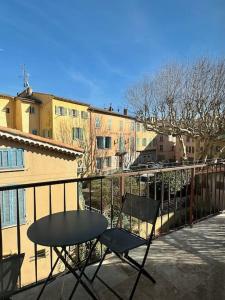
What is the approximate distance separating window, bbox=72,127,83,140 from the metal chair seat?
54.0ft

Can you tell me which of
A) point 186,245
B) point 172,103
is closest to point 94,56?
point 172,103

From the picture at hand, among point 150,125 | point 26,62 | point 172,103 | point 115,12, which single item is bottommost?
point 150,125

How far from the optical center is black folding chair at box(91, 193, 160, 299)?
1710 mm

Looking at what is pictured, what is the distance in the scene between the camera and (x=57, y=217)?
5.88ft

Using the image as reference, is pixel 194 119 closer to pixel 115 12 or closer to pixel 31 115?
pixel 115 12

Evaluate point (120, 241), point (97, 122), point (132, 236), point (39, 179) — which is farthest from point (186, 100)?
point (120, 241)

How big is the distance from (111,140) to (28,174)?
553 inches

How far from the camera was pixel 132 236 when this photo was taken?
1.90 metres

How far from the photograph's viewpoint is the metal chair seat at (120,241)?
169 centimetres

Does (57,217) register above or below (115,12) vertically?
below

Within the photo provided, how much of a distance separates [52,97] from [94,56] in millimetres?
6113

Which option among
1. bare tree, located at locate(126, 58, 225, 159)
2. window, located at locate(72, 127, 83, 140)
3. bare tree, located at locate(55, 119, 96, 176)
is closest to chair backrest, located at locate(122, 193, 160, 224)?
bare tree, located at locate(126, 58, 225, 159)

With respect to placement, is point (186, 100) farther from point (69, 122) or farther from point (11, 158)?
point (69, 122)

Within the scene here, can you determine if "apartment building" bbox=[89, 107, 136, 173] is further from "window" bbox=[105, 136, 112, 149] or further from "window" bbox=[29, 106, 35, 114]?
"window" bbox=[29, 106, 35, 114]
